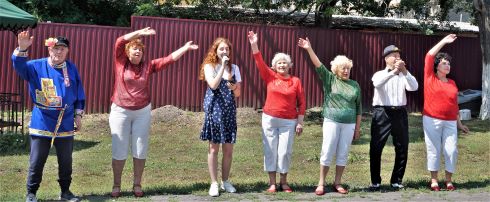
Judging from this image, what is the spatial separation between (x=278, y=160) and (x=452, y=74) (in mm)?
13149

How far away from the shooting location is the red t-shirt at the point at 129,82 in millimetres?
7547

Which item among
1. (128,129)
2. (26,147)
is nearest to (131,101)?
(128,129)

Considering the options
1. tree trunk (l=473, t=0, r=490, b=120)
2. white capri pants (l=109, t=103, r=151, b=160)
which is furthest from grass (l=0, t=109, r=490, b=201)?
tree trunk (l=473, t=0, r=490, b=120)

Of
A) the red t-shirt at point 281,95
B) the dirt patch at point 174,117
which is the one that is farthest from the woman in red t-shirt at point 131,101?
the dirt patch at point 174,117

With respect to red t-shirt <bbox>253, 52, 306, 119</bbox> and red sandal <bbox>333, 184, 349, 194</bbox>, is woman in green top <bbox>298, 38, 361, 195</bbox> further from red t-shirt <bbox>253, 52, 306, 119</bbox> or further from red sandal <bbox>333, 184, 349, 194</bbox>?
red t-shirt <bbox>253, 52, 306, 119</bbox>

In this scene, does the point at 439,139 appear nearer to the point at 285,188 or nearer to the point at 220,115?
the point at 285,188

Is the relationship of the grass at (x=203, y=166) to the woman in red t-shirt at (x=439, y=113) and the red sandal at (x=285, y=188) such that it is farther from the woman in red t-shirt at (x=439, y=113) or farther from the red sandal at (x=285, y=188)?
the woman in red t-shirt at (x=439, y=113)

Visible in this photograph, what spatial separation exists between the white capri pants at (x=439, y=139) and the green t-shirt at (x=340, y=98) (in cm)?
92

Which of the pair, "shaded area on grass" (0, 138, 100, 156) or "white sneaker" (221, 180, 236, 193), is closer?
"white sneaker" (221, 180, 236, 193)

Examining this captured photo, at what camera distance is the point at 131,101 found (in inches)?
297

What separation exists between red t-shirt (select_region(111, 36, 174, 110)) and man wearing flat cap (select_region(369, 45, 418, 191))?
2.58m

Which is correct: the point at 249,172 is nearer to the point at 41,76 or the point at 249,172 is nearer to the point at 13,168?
the point at 13,168

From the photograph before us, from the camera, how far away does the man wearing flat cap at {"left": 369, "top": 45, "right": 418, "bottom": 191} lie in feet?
27.4

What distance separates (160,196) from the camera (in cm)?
779
